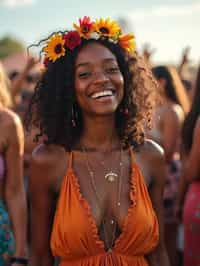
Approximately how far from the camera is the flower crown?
338 centimetres

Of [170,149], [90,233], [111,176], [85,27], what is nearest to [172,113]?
[170,149]

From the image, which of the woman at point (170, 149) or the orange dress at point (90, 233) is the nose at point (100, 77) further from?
the woman at point (170, 149)

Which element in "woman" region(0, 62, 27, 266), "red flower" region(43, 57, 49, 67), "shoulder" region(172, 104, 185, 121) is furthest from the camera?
"shoulder" region(172, 104, 185, 121)

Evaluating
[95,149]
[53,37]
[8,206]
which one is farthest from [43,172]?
[8,206]

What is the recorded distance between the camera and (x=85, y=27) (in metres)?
3.44

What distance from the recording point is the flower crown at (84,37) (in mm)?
3381

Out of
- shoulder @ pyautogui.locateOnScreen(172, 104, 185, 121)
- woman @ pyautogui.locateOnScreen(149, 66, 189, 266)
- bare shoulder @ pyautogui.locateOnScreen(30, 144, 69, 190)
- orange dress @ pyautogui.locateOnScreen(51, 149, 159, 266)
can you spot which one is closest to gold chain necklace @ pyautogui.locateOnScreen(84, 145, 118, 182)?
orange dress @ pyautogui.locateOnScreen(51, 149, 159, 266)

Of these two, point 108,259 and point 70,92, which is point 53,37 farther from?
point 108,259

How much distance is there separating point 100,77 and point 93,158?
0.43 meters

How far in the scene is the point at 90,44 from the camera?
3.39 metres

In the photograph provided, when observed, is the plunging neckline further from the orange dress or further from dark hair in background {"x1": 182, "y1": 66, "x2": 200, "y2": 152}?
dark hair in background {"x1": 182, "y1": 66, "x2": 200, "y2": 152}

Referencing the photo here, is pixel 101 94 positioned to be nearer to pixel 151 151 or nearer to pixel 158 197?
pixel 151 151

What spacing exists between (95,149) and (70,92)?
12.9 inches

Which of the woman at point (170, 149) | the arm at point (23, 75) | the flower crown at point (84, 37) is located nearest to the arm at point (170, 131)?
the woman at point (170, 149)
